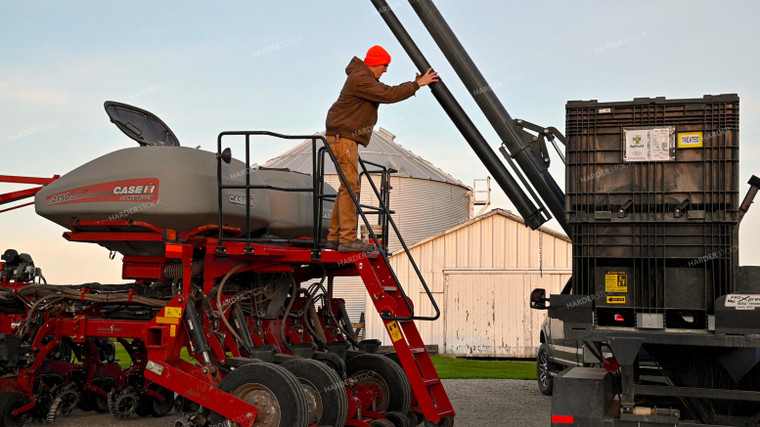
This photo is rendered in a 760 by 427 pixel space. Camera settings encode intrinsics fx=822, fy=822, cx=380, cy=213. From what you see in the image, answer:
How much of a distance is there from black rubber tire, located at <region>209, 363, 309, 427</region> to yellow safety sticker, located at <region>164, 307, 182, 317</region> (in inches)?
35.0

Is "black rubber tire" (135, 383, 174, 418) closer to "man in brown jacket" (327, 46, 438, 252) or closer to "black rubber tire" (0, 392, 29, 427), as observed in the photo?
"black rubber tire" (0, 392, 29, 427)

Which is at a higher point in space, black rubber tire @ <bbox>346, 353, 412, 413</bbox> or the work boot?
the work boot

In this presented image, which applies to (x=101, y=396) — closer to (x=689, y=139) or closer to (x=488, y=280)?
(x=689, y=139)

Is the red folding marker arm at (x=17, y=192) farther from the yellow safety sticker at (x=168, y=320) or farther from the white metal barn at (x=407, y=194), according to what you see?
the white metal barn at (x=407, y=194)

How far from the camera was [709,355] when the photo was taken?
21.9 feet

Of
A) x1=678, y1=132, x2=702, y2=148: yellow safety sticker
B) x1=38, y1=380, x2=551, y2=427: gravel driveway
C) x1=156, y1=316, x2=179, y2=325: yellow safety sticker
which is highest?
x1=678, y1=132, x2=702, y2=148: yellow safety sticker

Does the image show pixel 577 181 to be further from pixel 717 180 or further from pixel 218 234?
pixel 218 234

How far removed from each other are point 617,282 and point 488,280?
16965 millimetres

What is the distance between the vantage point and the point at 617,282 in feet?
21.4

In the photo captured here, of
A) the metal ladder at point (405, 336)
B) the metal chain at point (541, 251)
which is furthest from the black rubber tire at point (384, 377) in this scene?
the metal chain at point (541, 251)

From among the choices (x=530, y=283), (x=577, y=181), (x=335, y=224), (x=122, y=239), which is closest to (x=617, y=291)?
(x=577, y=181)

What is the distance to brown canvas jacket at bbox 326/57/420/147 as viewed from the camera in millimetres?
8484

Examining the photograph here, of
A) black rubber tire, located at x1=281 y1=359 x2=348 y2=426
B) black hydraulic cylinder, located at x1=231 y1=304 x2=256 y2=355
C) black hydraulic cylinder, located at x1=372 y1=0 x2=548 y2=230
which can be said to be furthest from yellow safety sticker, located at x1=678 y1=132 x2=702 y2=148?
black hydraulic cylinder, located at x1=231 y1=304 x2=256 y2=355

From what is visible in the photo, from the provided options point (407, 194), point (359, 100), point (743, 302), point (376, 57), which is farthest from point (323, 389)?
point (407, 194)
